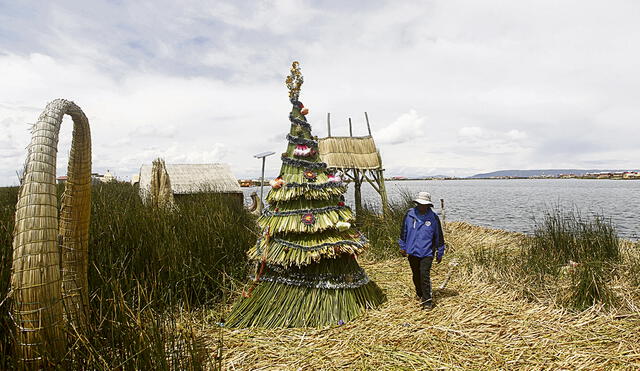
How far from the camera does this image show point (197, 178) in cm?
1694

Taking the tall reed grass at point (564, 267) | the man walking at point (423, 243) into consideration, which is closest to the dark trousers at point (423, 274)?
the man walking at point (423, 243)

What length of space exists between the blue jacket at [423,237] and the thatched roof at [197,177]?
38.3ft

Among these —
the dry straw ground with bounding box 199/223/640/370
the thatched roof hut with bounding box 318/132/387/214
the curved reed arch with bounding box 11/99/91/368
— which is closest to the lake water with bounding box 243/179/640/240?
the thatched roof hut with bounding box 318/132/387/214

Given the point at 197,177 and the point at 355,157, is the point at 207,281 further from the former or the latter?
the point at 197,177

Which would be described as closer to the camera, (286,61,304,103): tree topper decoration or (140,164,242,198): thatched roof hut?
(286,61,304,103): tree topper decoration

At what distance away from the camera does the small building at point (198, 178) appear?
16.2 m

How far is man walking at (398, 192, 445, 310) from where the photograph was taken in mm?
5215

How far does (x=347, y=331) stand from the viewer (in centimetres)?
444

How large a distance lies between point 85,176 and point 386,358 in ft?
10.2

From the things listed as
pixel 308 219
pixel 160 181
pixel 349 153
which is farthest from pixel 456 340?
pixel 349 153

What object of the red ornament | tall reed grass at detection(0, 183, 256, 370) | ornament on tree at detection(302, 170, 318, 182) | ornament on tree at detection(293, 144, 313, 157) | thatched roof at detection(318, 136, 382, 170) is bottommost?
tall reed grass at detection(0, 183, 256, 370)

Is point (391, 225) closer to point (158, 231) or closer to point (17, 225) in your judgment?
point (158, 231)

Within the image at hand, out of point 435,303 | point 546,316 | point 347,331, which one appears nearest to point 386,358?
point 347,331

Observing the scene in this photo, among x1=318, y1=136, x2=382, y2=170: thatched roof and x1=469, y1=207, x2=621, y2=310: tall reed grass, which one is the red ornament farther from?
x1=318, y1=136, x2=382, y2=170: thatched roof
